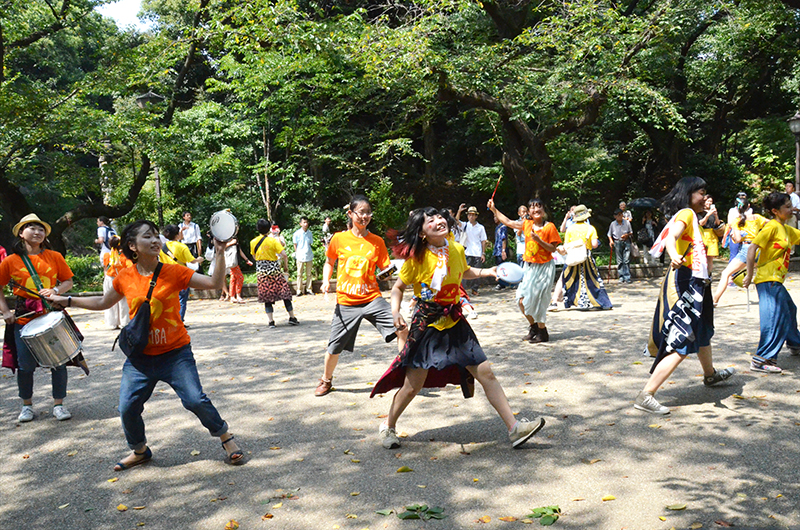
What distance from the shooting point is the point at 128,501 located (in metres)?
4.12

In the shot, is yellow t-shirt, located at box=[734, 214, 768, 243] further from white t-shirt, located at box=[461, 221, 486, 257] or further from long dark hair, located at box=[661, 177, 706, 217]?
long dark hair, located at box=[661, 177, 706, 217]

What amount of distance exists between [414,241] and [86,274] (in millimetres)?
19527

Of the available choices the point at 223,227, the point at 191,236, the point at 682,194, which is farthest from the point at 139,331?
the point at 191,236

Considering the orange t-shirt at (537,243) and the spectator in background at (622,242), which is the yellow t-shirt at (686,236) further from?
the spectator in background at (622,242)

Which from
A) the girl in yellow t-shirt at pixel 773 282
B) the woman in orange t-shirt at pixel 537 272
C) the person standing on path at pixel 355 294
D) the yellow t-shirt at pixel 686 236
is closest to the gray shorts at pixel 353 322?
the person standing on path at pixel 355 294

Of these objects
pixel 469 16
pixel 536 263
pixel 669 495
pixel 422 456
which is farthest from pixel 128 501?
pixel 469 16

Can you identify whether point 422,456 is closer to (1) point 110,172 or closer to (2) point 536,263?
(2) point 536,263

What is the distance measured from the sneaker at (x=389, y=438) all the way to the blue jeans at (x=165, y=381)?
111cm

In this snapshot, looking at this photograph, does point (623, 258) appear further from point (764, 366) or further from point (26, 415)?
point (26, 415)

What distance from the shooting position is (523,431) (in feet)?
15.2

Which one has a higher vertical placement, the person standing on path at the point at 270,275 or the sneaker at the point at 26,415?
the person standing on path at the point at 270,275

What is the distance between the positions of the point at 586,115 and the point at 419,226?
13.3 m

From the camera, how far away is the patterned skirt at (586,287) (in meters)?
11.4

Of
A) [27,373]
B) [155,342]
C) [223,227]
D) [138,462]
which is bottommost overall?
[138,462]
